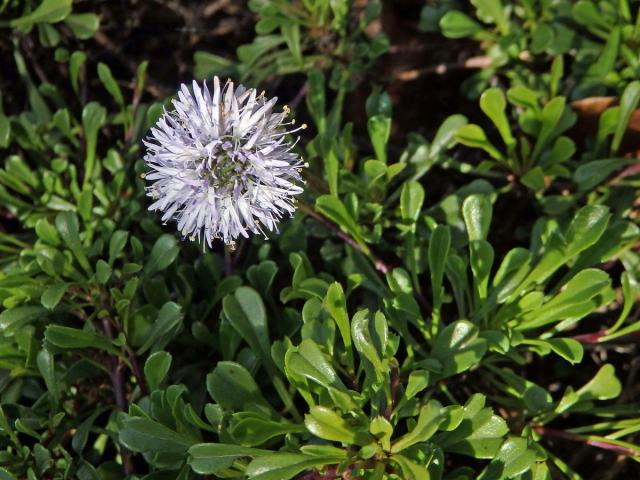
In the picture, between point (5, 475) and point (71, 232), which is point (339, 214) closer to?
point (71, 232)

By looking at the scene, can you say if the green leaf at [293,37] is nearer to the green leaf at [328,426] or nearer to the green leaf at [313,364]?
the green leaf at [313,364]

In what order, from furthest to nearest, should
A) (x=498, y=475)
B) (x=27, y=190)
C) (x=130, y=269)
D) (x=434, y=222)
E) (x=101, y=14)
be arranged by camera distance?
(x=101, y=14) < (x=27, y=190) < (x=434, y=222) < (x=130, y=269) < (x=498, y=475)

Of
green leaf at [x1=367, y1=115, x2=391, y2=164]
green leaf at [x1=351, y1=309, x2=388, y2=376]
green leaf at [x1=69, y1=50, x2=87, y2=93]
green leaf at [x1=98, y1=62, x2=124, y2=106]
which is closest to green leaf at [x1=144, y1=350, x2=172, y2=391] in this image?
green leaf at [x1=351, y1=309, x2=388, y2=376]

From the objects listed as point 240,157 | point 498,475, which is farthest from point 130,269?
point 498,475

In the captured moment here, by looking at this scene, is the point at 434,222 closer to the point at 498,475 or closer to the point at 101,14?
the point at 498,475

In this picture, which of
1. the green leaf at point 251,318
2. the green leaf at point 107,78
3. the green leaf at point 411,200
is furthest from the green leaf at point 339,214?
the green leaf at point 107,78

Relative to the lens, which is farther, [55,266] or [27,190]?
[27,190]
